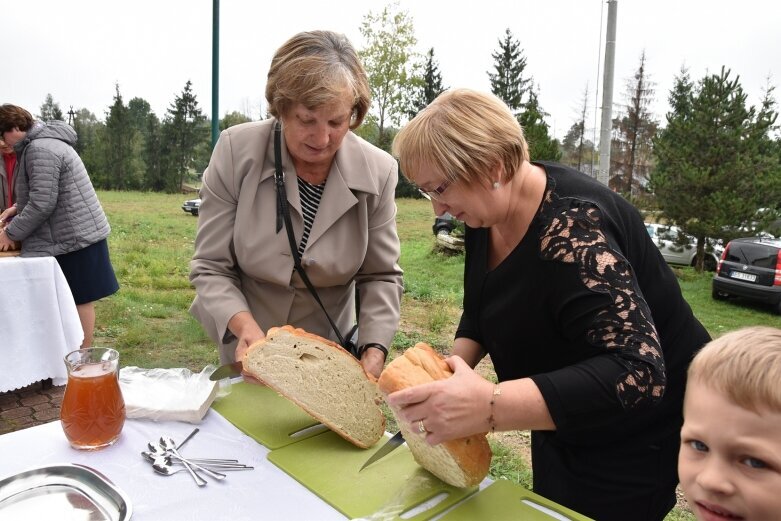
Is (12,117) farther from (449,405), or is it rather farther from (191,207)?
(191,207)

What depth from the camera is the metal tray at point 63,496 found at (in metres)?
1.21

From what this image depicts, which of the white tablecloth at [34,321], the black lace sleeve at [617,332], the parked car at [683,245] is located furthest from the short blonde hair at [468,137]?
the parked car at [683,245]

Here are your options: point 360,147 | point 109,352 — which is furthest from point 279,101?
point 109,352

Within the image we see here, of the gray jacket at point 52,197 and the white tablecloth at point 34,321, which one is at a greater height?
the gray jacket at point 52,197

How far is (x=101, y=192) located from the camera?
20719 mm

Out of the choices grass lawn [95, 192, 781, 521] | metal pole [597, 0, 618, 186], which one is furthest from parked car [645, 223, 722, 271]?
metal pole [597, 0, 618, 186]

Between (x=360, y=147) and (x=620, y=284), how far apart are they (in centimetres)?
120

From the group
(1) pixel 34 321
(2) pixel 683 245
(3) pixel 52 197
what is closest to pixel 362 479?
(1) pixel 34 321

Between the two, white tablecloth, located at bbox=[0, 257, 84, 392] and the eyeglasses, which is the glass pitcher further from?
white tablecloth, located at bbox=[0, 257, 84, 392]

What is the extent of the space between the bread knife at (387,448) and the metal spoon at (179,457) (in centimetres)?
33

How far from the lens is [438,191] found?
4.59ft

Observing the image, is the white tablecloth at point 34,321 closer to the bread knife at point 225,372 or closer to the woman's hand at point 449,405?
the bread knife at point 225,372

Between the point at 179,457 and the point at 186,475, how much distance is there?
0.24 feet

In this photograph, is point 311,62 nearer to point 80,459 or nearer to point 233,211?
point 233,211
